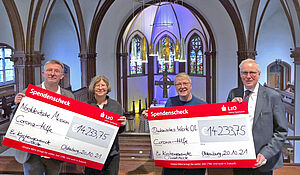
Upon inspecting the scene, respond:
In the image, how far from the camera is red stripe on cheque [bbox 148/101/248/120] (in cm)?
299

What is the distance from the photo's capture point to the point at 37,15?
9852 millimetres

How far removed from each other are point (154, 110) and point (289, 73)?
47.8 ft

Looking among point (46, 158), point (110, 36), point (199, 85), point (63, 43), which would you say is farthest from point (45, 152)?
point (199, 85)

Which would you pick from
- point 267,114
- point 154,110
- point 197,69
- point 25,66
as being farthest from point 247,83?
point 197,69

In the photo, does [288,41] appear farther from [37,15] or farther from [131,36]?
[37,15]

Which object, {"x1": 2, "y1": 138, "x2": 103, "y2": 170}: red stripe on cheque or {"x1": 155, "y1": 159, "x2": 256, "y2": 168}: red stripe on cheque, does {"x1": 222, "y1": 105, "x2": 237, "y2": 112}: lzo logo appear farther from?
{"x1": 2, "y1": 138, "x2": 103, "y2": 170}: red stripe on cheque

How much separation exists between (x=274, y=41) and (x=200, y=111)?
14.3 metres

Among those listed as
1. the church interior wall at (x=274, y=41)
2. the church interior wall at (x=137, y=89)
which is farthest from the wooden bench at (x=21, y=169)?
the church interior wall at (x=137, y=89)

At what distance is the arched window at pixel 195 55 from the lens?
20.4m

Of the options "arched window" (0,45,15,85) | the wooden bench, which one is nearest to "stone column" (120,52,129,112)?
"arched window" (0,45,15,85)

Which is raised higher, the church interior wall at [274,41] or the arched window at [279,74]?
the church interior wall at [274,41]

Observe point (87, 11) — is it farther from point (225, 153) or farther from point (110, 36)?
point (225, 153)

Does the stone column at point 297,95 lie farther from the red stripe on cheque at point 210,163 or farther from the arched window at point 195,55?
the arched window at point 195,55

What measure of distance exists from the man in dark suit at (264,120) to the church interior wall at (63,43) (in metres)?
15.2
